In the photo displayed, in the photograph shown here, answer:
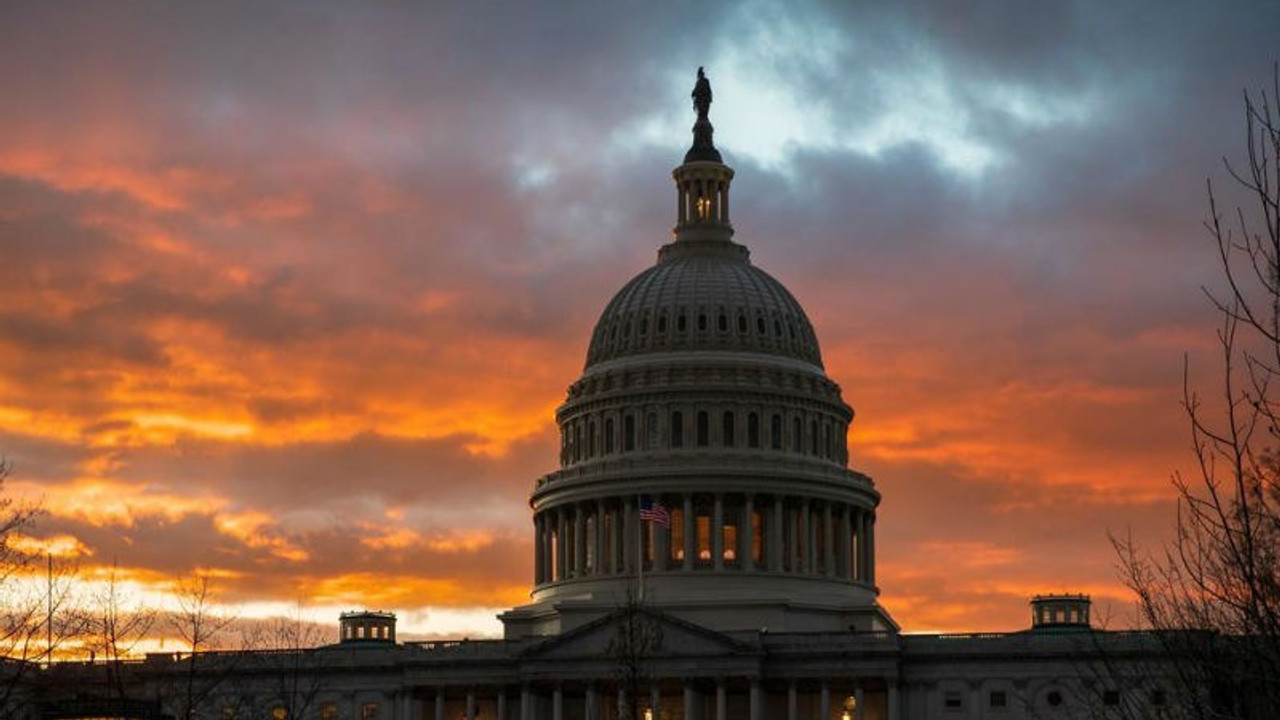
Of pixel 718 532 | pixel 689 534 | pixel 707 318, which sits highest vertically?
pixel 707 318

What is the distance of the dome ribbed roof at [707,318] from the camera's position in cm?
19462

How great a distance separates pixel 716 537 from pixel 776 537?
4867mm

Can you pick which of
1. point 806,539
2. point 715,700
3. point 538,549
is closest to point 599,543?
point 538,549

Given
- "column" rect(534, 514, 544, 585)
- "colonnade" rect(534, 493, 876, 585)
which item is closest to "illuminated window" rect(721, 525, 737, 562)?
"colonnade" rect(534, 493, 876, 585)

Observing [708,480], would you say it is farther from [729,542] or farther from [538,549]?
[538,549]

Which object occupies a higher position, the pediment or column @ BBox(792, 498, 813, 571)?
column @ BBox(792, 498, 813, 571)

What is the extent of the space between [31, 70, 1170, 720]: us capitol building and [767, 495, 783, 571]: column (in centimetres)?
19

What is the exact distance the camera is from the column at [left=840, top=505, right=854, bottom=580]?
189 metres

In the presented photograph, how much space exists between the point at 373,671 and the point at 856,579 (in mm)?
40448

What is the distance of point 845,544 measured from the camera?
190 m

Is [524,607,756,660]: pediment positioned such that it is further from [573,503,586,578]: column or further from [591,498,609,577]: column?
[573,503,586,578]: column

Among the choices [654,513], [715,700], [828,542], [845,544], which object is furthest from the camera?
[845,544]

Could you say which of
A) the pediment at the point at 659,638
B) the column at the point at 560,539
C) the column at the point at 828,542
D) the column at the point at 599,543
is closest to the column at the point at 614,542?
the column at the point at 599,543

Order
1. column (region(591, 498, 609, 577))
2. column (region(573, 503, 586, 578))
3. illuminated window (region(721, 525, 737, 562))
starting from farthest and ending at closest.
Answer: column (region(573, 503, 586, 578))
column (region(591, 498, 609, 577))
illuminated window (region(721, 525, 737, 562))
